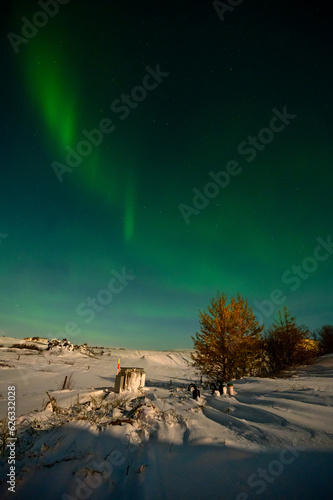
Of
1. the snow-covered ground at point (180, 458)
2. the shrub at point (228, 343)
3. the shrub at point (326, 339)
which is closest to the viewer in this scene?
the snow-covered ground at point (180, 458)

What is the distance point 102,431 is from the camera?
2756mm

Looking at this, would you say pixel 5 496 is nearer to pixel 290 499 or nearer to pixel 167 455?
pixel 167 455

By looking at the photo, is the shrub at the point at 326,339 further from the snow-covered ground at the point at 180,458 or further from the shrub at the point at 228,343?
the snow-covered ground at the point at 180,458

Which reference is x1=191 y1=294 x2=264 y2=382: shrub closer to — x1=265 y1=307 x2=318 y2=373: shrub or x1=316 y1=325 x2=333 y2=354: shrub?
x1=265 y1=307 x2=318 y2=373: shrub

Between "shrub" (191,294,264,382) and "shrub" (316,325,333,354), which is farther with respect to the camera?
"shrub" (316,325,333,354)

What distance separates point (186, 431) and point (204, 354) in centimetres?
832

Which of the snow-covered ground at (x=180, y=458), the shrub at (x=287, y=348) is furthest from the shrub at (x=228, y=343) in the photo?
the snow-covered ground at (x=180, y=458)

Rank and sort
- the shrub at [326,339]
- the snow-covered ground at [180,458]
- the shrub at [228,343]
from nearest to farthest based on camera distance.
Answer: the snow-covered ground at [180,458] → the shrub at [228,343] → the shrub at [326,339]

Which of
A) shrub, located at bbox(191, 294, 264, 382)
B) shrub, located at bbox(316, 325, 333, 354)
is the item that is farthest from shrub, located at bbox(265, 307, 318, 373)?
shrub, located at bbox(316, 325, 333, 354)

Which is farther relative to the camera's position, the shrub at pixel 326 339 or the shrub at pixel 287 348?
the shrub at pixel 326 339

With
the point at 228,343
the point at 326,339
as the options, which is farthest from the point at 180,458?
the point at 326,339

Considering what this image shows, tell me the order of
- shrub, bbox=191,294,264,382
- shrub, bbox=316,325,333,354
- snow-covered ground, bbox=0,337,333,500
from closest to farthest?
snow-covered ground, bbox=0,337,333,500
shrub, bbox=191,294,264,382
shrub, bbox=316,325,333,354

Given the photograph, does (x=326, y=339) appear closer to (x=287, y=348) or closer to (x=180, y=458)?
(x=287, y=348)

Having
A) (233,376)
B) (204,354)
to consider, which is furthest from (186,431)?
(233,376)
